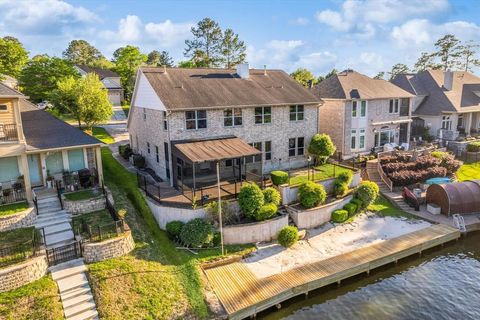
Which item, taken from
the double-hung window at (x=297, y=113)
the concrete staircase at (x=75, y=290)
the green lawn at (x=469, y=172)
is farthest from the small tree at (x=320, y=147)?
the concrete staircase at (x=75, y=290)

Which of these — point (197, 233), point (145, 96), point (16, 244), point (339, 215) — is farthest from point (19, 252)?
point (339, 215)

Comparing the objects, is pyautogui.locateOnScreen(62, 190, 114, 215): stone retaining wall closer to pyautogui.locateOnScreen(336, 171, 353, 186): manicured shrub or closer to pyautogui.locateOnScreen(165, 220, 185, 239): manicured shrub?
pyautogui.locateOnScreen(165, 220, 185, 239): manicured shrub

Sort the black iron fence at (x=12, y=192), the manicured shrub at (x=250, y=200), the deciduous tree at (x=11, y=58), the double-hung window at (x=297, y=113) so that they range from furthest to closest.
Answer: the deciduous tree at (x=11, y=58), the double-hung window at (x=297, y=113), the manicured shrub at (x=250, y=200), the black iron fence at (x=12, y=192)

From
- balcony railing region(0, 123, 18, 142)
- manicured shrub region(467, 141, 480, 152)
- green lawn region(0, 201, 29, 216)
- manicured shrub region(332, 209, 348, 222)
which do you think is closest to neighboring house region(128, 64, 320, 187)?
manicured shrub region(332, 209, 348, 222)

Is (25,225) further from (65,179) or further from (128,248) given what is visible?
(128,248)

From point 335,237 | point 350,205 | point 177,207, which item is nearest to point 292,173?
point 350,205

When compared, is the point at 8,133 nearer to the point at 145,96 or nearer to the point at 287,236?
the point at 145,96

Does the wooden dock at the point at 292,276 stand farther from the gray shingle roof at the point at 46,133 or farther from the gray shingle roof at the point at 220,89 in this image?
the gray shingle roof at the point at 46,133
